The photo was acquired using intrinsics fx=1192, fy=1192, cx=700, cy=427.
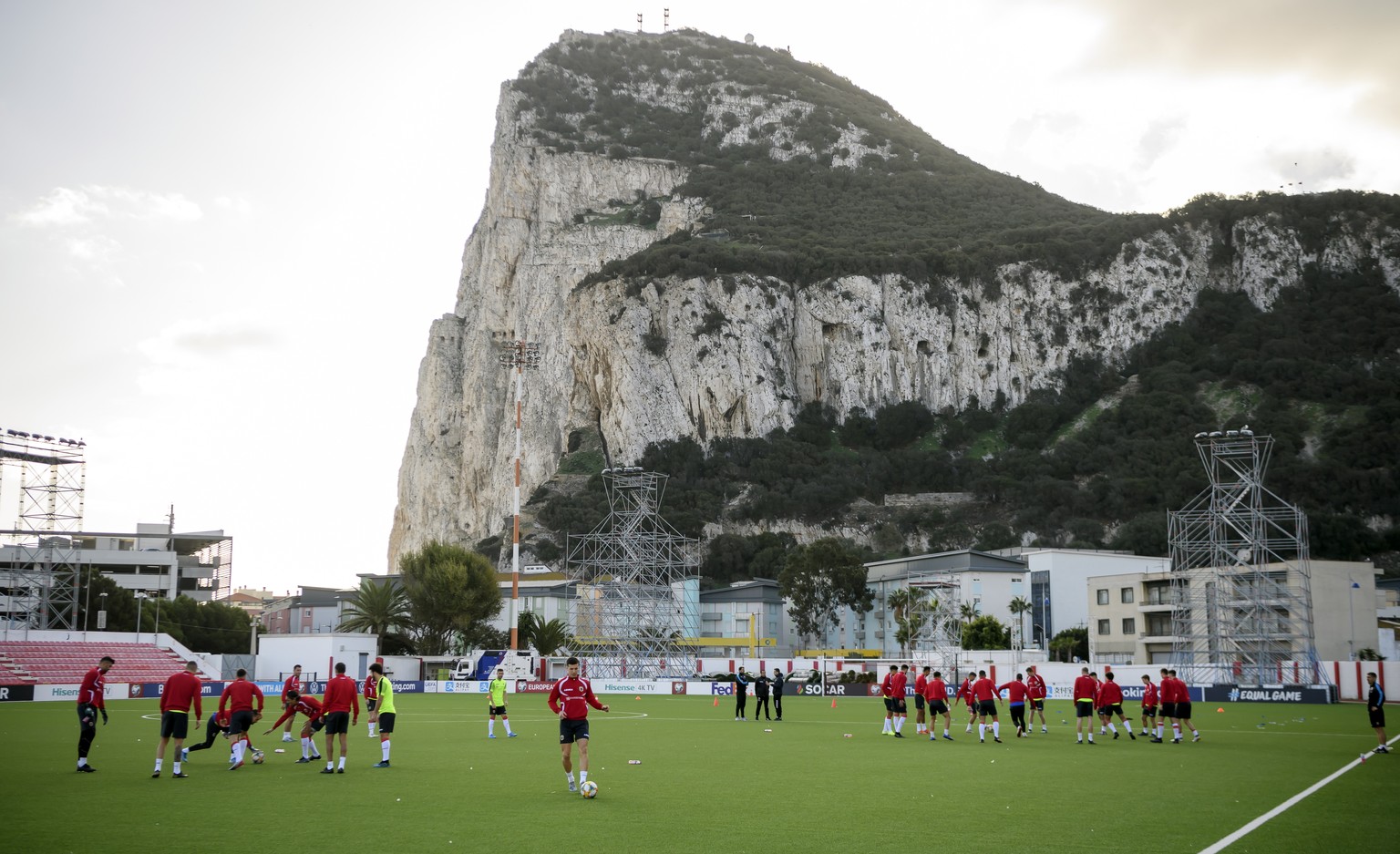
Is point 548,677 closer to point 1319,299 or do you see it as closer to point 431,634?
point 431,634

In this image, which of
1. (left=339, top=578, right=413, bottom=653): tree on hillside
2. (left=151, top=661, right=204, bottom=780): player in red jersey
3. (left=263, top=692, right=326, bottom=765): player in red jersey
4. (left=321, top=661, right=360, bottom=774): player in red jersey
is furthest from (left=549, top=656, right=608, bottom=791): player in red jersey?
(left=339, top=578, right=413, bottom=653): tree on hillside

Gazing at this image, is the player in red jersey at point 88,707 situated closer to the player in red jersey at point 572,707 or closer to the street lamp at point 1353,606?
the player in red jersey at point 572,707

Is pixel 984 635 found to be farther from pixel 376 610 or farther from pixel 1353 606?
pixel 376 610

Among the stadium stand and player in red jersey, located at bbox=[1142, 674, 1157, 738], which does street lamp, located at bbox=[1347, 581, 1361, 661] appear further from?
the stadium stand

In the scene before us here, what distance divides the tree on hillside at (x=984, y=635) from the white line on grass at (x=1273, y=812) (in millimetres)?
70070

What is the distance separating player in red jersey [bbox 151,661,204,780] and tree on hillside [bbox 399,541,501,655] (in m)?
71.5

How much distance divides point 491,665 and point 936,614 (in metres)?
40.1

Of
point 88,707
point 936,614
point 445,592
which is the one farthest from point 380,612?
point 88,707

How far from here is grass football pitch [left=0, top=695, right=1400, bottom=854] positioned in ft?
42.1

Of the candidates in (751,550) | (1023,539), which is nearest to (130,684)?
(751,550)

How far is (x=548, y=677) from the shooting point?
249 feet

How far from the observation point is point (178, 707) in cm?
1869

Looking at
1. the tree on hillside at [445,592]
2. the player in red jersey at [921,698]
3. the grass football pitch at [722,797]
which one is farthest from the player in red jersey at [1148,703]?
the tree on hillside at [445,592]

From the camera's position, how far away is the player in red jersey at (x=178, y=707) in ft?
61.0
